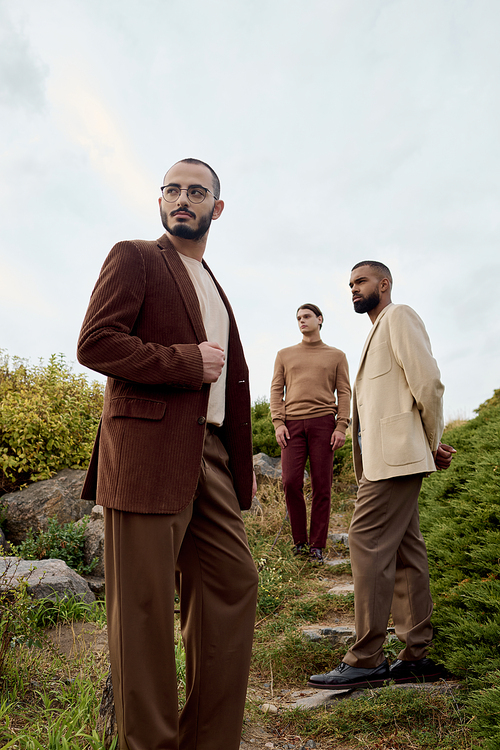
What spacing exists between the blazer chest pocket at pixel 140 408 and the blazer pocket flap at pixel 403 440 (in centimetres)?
168

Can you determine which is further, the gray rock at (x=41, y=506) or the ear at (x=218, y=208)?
the gray rock at (x=41, y=506)

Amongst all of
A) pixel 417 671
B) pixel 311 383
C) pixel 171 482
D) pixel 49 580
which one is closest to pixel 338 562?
pixel 311 383

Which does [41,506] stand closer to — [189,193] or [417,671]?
[417,671]

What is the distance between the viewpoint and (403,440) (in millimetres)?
3193

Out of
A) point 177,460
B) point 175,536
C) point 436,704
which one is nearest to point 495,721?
point 436,704

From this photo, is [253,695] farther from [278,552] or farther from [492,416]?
[492,416]

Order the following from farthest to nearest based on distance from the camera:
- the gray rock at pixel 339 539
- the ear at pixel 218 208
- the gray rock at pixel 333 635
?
the gray rock at pixel 339 539 < the gray rock at pixel 333 635 < the ear at pixel 218 208

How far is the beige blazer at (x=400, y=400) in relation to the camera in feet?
10.5

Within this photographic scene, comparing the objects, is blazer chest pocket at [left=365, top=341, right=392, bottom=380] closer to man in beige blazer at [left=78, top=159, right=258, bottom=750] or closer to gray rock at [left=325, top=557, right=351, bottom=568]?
man in beige blazer at [left=78, top=159, right=258, bottom=750]

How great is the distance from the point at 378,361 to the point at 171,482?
1.88m

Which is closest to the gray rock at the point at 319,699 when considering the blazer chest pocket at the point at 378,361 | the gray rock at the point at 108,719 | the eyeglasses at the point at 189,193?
the gray rock at the point at 108,719

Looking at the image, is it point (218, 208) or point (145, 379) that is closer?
point (145, 379)

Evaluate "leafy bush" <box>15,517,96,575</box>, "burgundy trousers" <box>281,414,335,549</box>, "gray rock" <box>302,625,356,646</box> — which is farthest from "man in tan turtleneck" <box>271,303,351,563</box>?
"leafy bush" <box>15,517,96,575</box>

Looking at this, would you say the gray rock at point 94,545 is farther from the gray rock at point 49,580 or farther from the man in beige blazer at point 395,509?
the man in beige blazer at point 395,509
